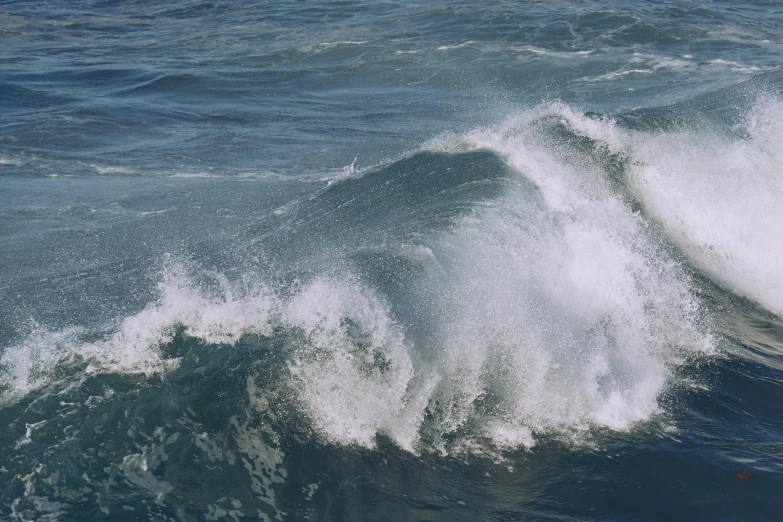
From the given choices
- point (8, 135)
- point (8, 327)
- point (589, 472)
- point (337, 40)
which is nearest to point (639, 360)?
point (589, 472)

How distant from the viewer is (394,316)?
855cm

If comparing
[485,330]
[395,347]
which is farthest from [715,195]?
[395,347]

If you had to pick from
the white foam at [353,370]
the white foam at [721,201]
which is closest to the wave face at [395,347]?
the white foam at [353,370]

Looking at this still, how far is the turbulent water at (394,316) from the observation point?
22.6 ft

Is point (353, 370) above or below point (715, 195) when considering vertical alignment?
below

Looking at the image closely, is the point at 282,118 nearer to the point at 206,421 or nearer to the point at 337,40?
the point at 337,40

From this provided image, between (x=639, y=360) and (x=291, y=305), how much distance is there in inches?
145

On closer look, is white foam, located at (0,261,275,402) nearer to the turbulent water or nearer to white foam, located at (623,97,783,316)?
the turbulent water

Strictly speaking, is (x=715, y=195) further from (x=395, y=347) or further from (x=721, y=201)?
(x=395, y=347)

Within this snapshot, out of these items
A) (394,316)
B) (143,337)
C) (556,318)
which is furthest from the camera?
(556,318)

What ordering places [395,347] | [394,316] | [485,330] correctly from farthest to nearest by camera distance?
[394,316] < [485,330] < [395,347]

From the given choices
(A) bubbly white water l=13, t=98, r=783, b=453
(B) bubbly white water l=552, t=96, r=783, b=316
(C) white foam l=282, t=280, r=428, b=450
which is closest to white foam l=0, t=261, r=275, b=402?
(A) bubbly white water l=13, t=98, r=783, b=453

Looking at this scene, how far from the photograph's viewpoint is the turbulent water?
271 inches

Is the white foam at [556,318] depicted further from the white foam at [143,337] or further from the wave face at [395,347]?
the white foam at [143,337]
